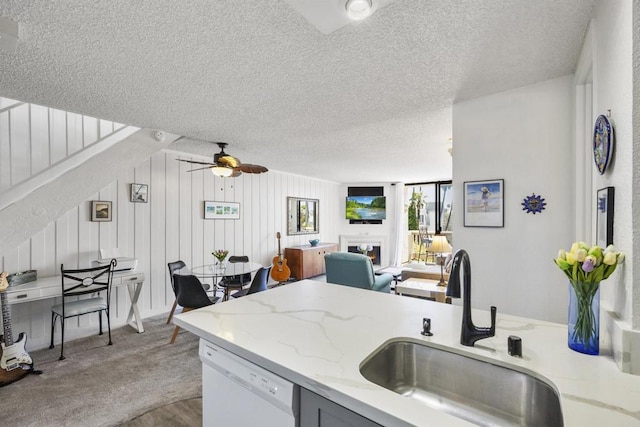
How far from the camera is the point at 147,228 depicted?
153 inches

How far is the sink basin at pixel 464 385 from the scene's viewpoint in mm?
898

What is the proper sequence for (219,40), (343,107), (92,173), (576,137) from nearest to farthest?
(219,40) < (576,137) < (343,107) < (92,173)

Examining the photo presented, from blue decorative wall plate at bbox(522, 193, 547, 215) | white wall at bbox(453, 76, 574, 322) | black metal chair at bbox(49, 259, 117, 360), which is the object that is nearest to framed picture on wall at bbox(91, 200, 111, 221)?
black metal chair at bbox(49, 259, 117, 360)

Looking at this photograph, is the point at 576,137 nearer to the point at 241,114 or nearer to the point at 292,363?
the point at 292,363

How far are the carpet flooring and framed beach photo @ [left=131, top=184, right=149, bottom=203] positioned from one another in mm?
1706

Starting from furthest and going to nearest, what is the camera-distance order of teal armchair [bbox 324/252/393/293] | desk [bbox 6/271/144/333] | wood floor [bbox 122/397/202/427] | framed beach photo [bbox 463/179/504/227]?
teal armchair [bbox 324/252/393/293]
desk [bbox 6/271/144/333]
framed beach photo [bbox 463/179/504/227]
wood floor [bbox 122/397/202/427]

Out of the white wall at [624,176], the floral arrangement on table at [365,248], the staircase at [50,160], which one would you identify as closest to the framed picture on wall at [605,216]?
the white wall at [624,176]

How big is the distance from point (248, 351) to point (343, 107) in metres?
2.14

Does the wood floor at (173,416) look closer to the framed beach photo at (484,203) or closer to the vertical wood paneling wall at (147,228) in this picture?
the vertical wood paneling wall at (147,228)

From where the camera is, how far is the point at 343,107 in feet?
8.32

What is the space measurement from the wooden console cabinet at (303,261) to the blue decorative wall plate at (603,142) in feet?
16.4

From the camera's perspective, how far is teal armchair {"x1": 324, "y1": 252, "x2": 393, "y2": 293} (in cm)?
361

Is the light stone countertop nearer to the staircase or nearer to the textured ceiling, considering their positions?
the textured ceiling

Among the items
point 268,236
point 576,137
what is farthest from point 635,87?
point 268,236
